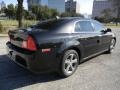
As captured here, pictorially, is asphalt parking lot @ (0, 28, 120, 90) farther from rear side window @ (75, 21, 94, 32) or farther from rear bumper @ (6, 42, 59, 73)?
rear side window @ (75, 21, 94, 32)

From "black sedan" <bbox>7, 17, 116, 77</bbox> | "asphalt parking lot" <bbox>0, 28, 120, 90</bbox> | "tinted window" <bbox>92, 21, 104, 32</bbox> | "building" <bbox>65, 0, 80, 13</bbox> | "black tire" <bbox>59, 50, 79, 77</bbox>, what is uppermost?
"building" <bbox>65, 0, 80, 13</bbox>

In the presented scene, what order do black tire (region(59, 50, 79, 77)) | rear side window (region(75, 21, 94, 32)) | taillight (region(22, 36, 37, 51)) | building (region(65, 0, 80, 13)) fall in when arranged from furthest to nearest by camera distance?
1. building (region(65, 0, 80, 13))
2. rear side window (region(75, 21, 94, 32))
3. black tire (region(59, 50, 79, 77))
4. taillight (region(22, 36, 37, 51))

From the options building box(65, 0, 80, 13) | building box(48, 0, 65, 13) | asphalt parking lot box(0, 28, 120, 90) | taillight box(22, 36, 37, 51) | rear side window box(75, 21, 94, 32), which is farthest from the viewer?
building box(65, 0, 80, 13)

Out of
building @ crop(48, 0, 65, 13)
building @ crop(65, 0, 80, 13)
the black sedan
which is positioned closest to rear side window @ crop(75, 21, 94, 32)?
the black sedan

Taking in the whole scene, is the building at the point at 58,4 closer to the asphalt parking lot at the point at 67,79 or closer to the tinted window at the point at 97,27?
the tinted window at the point at 97,27

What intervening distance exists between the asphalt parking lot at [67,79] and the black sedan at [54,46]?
32 cm

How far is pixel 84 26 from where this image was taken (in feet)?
18.2

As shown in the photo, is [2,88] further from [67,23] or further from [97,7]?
[97,7]

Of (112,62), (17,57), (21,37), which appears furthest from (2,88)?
(112,62)

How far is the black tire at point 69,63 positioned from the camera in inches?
184

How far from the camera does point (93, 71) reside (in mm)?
5398

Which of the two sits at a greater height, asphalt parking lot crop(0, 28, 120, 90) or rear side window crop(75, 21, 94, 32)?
rear side window crop(75, 21, 94, 32)

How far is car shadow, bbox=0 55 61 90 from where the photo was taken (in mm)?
4391

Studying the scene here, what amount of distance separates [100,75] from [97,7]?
388 feet
